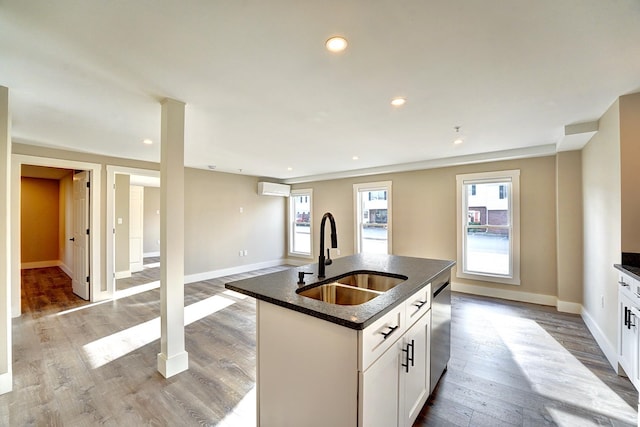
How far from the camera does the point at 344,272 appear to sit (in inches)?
82.8

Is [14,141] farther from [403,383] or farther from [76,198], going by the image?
[403,383]

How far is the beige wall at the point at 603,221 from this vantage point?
8.09ft

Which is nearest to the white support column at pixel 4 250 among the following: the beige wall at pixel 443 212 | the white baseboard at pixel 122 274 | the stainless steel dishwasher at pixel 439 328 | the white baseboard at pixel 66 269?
the stainless steel dishwasher at pixel 439 328

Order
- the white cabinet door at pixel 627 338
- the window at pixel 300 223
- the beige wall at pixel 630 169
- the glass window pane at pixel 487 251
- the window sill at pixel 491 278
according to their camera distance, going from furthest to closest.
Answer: the window at pixel 300 223 < the glass window pane at pixel 487 251 < the window sill at pixel 491 278 < the beige wall at pixel 630 169 < the white cabinet door at pixel 627 338

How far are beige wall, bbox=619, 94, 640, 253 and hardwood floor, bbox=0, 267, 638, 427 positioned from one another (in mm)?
1222

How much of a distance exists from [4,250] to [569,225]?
623 centimetres

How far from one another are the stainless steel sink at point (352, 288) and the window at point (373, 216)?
12.2 feet

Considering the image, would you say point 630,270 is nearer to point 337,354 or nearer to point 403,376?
point 403,376

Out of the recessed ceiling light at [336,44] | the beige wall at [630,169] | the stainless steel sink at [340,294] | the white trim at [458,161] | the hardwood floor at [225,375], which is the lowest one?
the hardwood floor at [225,375]

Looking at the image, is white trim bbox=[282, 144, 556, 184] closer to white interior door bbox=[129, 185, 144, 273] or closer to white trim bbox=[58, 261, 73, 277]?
white interior door bbox=[129, 185, 144, 273]

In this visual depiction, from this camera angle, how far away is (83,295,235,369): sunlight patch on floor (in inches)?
107

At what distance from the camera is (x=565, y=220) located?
383 cm

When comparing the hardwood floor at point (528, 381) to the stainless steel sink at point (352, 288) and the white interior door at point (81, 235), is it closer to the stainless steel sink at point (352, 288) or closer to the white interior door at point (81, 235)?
the stainless steel sink at point (352, 288)

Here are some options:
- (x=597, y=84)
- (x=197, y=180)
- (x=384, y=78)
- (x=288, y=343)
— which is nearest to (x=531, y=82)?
(x=597, y=84)
